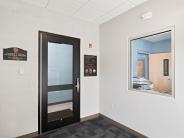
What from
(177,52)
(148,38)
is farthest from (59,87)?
(177,52)

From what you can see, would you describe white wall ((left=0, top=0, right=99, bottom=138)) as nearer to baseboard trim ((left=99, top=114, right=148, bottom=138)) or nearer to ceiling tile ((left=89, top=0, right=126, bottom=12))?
ceiling tile ((left=89, top=0, right=126, bottom=12))

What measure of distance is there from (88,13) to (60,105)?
7.73 feet

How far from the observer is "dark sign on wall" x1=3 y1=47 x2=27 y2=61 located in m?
2.27

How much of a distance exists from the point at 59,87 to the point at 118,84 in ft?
4.78

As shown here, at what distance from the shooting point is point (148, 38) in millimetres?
2535

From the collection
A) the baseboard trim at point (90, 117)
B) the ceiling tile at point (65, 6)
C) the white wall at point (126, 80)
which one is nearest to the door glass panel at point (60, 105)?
the baseboard trim at point (90, 117)

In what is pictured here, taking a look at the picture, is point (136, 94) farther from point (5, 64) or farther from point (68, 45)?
point (5, 64)

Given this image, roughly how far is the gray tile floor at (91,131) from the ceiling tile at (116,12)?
276cm

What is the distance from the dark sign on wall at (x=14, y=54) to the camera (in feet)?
7.44

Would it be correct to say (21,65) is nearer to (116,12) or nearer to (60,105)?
(60,105)

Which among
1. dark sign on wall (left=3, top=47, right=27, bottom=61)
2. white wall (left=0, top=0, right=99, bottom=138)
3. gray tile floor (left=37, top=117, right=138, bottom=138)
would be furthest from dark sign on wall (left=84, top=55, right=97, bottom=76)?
dark sign on wall (left=3, top=47, right=27, bottom=61)

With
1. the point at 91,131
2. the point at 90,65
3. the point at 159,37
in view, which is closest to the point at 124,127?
the point at 91,131

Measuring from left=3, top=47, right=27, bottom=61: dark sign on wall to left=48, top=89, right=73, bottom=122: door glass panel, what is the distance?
98 centimetres

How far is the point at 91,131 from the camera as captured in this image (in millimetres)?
2758
